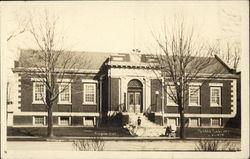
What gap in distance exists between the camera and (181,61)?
192 inches

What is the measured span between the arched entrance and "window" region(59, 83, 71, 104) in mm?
780

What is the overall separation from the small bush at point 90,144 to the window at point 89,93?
47 cm

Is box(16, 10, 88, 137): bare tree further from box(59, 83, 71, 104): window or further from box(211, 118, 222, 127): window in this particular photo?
box(211, 118, 222, 127): window

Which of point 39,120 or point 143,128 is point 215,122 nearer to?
point 143,128

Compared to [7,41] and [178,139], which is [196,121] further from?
[7,41]

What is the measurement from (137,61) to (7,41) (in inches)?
63.0

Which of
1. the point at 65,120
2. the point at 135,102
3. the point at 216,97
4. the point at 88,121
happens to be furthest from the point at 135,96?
the point at 216,97

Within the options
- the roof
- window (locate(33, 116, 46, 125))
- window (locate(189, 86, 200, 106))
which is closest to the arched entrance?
the roof

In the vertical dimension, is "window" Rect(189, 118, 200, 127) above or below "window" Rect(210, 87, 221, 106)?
below

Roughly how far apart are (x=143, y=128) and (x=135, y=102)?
1.14ft

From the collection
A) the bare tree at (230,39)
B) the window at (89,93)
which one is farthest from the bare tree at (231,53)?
the window at (89,93)

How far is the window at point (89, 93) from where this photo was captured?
4.76 m

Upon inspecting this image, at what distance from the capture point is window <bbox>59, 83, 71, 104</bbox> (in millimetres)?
4703

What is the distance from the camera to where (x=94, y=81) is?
4863 millimetres
